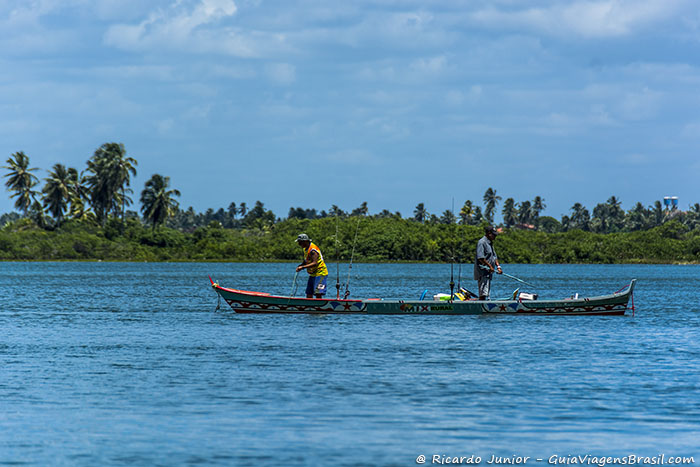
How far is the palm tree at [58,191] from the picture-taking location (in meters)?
126

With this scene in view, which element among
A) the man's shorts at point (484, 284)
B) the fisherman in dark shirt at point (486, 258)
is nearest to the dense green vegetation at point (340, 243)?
the man's shorts at point (484, 284)

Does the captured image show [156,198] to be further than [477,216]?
No

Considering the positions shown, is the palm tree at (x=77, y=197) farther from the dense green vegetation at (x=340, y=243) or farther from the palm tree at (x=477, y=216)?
the palm tree at (x=477, y=216)

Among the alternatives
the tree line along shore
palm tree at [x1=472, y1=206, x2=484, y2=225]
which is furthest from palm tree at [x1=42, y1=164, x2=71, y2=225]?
palm tree at [x1=472, y1=206, x2=484, y2=225]

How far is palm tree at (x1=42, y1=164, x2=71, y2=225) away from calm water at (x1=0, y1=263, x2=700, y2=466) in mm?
102680

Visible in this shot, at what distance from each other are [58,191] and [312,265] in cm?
10849

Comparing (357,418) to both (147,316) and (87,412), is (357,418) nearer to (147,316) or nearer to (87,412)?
(87,412)

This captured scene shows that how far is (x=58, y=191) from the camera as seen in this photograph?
421ft

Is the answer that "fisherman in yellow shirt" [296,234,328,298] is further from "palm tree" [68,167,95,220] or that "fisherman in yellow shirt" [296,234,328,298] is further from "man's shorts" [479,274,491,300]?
"palm tree" [68,167,95,220]

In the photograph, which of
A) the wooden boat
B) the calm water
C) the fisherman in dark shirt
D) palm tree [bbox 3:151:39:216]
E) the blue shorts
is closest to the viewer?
the calm water

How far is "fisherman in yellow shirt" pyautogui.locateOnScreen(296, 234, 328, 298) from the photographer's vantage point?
88.3 feet

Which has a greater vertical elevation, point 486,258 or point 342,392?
point 486,258

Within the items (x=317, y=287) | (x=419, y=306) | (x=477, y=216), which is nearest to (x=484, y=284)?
(x=419, y=306)

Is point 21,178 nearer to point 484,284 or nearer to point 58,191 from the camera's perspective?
point 58,191
